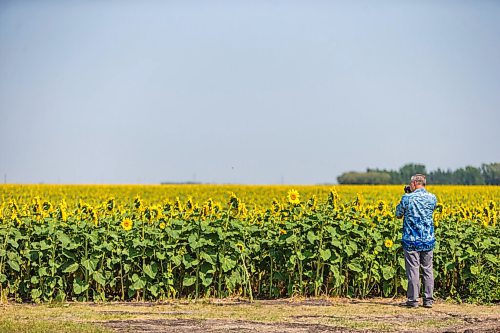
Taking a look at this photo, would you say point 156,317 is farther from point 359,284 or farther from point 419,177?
point 419,177

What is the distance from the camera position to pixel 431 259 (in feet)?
41.3

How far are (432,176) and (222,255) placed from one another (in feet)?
107

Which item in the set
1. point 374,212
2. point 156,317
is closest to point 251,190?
point 374,212

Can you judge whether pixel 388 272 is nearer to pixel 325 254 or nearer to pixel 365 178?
pixel 325 254

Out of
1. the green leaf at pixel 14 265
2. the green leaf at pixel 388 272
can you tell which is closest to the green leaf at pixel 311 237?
the green leaf at pixel 388 272

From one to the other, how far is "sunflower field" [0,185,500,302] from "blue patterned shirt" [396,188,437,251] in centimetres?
73

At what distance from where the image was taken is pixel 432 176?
43.9 meters

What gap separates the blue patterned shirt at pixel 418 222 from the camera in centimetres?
1245

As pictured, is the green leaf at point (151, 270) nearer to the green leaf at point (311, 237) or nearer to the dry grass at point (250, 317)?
the dry grass at point (250, 317)

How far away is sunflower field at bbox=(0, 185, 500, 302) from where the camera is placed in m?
12.8

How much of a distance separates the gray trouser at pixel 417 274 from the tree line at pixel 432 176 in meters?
6.54

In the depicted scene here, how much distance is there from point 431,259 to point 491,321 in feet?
5.82

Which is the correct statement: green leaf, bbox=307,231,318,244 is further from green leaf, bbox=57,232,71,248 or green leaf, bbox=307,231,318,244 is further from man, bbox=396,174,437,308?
green leaf, bbox=57,232,71,248

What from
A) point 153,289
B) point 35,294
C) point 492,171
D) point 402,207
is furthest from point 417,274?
point 492,171
